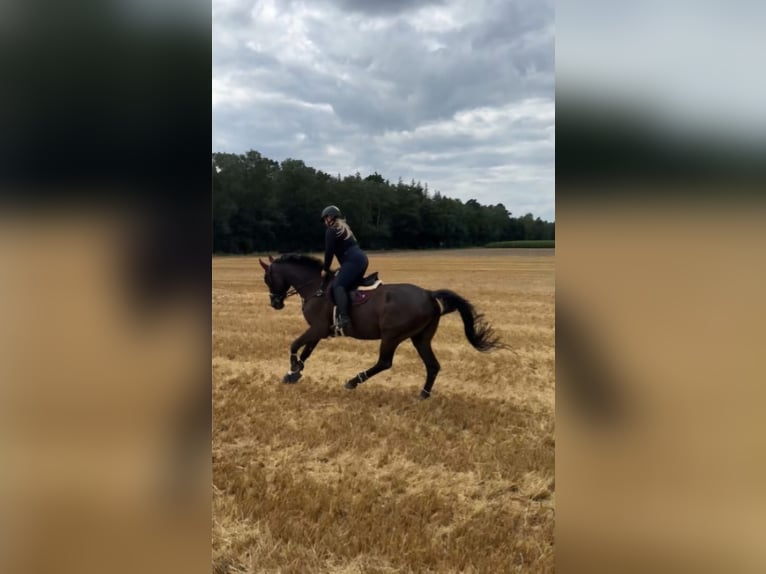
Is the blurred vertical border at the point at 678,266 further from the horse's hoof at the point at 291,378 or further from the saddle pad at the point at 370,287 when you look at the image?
the horse's hoof at the point at 291,378

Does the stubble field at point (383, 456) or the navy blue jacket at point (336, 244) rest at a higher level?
the navy blue jacket at point (336, 244)

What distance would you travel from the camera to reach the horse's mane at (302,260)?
5.44 meters

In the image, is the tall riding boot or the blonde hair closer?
the blonde hair

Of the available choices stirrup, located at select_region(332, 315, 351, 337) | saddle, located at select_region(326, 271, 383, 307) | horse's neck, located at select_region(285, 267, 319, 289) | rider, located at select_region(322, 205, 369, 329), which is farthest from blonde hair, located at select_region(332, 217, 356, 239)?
stirrup, located at select_region(332, 315, 351, 337)

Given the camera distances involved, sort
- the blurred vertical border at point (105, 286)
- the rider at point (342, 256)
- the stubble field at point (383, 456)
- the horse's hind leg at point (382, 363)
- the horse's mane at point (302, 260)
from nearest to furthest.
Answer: the blurred vertical border at point (105, 286) → the stubble field at point (383, 456) → the rider at point (342, 256) → the horse's hind leg at point (382, 363) → the horse's mane at point (302, 260)

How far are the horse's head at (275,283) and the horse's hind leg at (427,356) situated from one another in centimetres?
157

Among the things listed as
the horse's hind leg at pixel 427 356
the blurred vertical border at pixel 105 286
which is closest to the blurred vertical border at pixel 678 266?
the blurred vertical border at pixel 105 286

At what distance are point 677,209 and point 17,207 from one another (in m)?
1.33

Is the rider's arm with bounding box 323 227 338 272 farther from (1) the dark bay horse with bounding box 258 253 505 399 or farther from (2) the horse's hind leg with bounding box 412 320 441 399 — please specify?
(2) the horse's hind leg with bounding box 412 320 441 399

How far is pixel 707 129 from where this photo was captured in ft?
2.89

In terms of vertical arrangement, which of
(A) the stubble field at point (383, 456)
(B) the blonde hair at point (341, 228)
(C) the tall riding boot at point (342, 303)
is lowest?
(A) the stubble field at point (383, 456)

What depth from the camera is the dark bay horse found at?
16.1 ft

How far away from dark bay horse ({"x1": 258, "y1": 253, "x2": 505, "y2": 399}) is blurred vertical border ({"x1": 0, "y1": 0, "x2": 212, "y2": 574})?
3893 mm

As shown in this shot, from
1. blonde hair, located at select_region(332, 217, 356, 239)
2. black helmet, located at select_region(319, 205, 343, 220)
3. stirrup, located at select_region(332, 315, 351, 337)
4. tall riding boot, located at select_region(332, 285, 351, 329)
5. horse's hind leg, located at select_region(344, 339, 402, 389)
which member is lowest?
horse's hind leg, located at select_region(344, 339, 402, 389)
